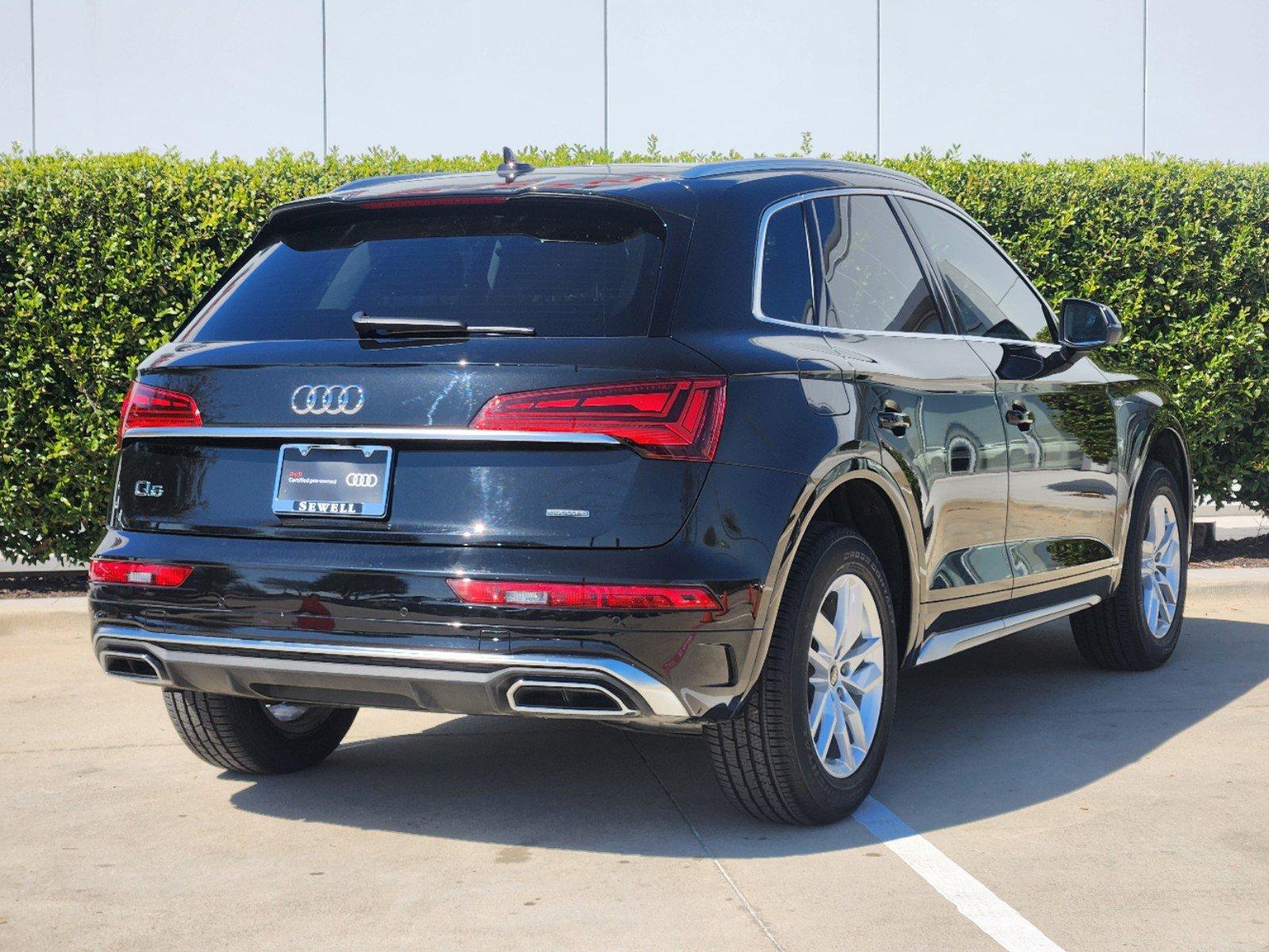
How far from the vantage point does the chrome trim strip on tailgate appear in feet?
12.7

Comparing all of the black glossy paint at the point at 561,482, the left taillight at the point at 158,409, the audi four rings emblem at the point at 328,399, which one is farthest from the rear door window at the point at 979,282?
the left taillight at the point at 158,409

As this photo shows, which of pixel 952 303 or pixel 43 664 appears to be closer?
pixel 952 303

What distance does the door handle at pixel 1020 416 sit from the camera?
554cm

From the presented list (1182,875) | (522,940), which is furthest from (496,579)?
(1182,875)

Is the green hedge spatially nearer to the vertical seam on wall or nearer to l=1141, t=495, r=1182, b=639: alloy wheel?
l=1141, t=495, r=1182, b=639: alloy wheel

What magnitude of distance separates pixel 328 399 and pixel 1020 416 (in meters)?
2.59

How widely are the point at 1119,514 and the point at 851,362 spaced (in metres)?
2.37

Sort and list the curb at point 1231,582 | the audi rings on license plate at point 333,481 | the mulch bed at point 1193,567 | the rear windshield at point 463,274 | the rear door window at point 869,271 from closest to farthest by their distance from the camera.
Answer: the audi rings on license plate at point 333,481 → the rear windshield at point 463,274 → the rear door window at point 869,271 → the curb at point 1231,582 → the mulch bed at point 1193,567

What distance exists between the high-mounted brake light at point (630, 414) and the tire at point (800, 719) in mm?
574

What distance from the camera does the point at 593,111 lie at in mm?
12141

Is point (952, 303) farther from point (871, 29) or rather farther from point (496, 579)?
point (871, 29)

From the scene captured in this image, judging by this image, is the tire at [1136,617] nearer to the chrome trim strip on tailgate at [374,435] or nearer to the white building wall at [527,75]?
the chrome trim strip on tailgate at [374,435]

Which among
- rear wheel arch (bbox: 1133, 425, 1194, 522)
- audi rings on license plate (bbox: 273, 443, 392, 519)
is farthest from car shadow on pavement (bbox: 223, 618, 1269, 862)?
audi rings on license plate (bbox: 273, 443, 392, 519)

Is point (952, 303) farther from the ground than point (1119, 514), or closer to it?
farther from the ground
